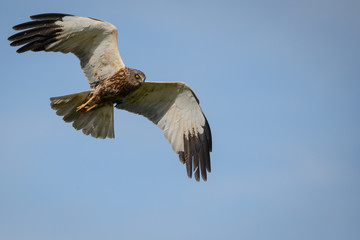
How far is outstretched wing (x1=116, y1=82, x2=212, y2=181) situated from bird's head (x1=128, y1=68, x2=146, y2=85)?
705 mm

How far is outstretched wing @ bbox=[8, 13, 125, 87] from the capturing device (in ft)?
34.6

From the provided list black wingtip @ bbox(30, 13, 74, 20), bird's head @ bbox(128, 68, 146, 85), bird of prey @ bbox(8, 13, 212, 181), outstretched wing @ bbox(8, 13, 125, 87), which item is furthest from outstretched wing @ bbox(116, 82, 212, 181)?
black wingtip @ bbox(30, 13, 74, 20)

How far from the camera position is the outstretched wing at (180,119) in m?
11.8

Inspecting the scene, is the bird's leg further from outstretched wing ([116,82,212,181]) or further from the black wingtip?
the black wingtip

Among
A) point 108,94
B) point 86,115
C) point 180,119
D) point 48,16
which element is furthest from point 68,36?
point 180,119

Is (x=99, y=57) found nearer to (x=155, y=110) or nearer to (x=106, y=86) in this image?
(x=106, y=86)

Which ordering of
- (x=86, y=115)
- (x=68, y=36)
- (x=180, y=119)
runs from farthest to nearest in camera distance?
(x=180, y=119) < (x=86, y=115) < (x=68, y=36)

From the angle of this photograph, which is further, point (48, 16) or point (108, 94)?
point (108, 94)

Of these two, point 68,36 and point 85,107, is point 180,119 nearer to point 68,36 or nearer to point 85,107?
point 85,107

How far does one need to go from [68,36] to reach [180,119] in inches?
122

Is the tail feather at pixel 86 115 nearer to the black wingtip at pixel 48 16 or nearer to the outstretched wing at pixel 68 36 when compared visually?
the outstretched wing at pixel 68 36

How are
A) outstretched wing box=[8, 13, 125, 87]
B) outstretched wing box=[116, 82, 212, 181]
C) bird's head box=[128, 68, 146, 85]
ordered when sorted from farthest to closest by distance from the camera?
1. outstretched wing box=[116, 82, 212, 181]
2. bird's head box=[128, 68, 146, 85]
3. outstretched wing box=[8, 13, 125, 87]

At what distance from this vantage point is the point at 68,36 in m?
10.7

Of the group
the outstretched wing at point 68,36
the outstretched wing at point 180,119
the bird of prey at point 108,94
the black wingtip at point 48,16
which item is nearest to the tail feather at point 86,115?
the bird of prey at point 108,94
